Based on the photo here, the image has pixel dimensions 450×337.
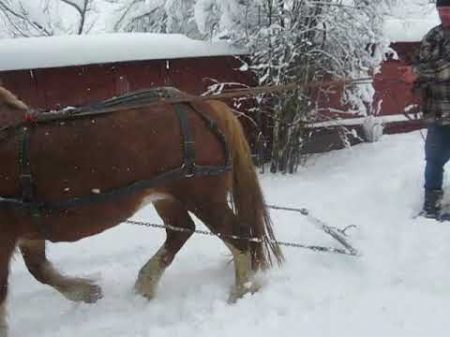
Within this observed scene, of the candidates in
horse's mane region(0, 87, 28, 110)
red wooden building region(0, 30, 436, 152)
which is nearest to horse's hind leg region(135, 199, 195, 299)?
horse's mane region(0, 87, 28, 110)

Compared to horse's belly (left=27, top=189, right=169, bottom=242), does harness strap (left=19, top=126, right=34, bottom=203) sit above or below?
above

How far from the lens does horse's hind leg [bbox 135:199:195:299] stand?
399 centimetres

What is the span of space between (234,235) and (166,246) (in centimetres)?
53

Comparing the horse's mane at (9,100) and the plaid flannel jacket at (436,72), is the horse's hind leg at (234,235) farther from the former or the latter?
the plaid flannel jacket at (436,72)

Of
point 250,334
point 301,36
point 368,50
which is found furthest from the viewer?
point 368,50

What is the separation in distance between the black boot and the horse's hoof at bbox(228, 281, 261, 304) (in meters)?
1.66

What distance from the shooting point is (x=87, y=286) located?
390 cm

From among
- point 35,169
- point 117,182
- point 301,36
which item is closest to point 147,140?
point 117,182

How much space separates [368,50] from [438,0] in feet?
7.90

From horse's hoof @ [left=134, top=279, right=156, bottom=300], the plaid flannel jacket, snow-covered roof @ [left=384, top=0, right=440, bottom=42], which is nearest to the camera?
horse's hoof @ [left=134, top=279, right=156, bottom=300]

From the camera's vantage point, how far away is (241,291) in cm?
385

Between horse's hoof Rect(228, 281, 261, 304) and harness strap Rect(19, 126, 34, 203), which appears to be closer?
harness strap Rect(19, 126, 34, 203)

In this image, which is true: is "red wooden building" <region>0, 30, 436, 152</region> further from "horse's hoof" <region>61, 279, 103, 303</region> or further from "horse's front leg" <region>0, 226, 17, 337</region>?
"horse's front leg" <region>0, 226, 17, 337</region>

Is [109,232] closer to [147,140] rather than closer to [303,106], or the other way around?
[147,140]
